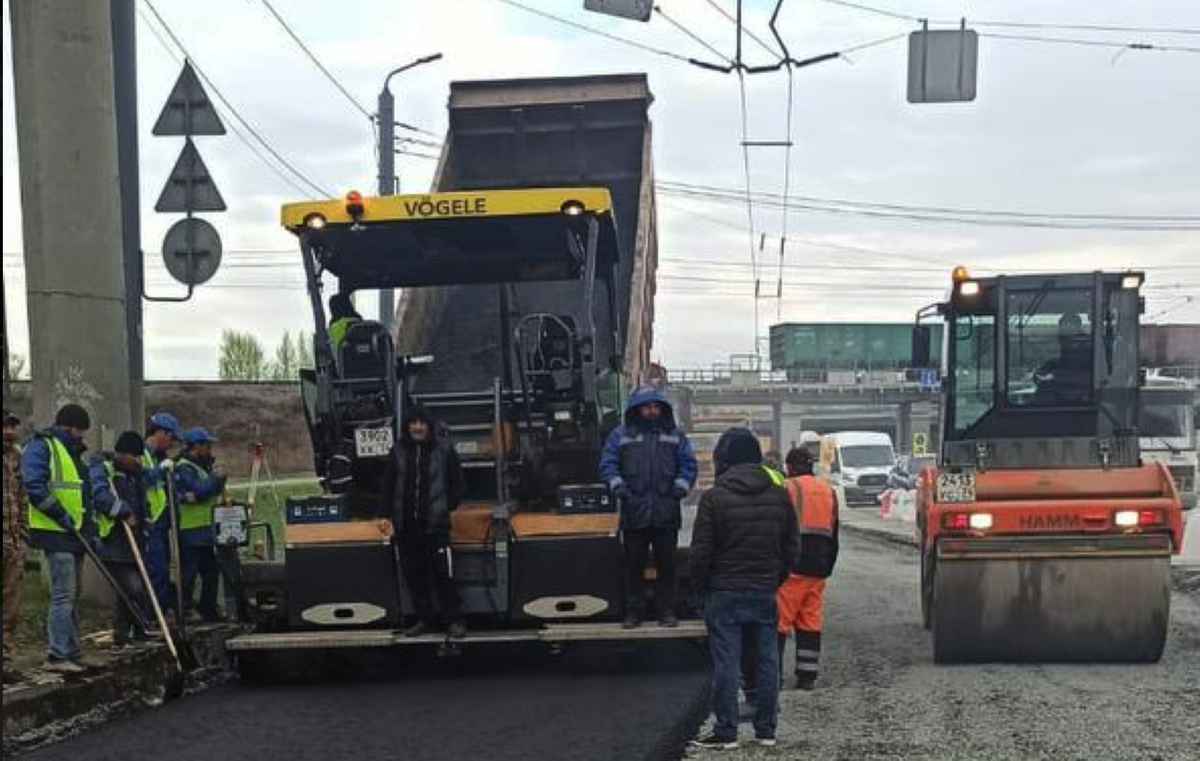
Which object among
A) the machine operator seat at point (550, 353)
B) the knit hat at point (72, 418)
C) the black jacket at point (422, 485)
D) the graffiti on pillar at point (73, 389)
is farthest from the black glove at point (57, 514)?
the machine operator seat at point (550, 353)

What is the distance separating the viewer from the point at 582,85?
48.3 feet

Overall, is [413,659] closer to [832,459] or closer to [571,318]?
[571,318]

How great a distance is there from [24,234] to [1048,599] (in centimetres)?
690

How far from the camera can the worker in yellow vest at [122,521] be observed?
785 centimetres

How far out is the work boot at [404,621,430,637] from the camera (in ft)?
25.3

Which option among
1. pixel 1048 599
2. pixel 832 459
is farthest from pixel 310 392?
pixel 832 459

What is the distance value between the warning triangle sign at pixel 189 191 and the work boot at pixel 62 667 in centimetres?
312

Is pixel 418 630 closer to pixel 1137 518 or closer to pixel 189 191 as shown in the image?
pixel 189 191

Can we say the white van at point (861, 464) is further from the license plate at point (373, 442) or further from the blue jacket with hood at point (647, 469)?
the license plate at point (373, 442)

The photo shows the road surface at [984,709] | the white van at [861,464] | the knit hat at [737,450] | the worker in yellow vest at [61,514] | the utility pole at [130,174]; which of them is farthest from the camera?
the white van at [861,464]

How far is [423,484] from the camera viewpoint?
7.61 meters

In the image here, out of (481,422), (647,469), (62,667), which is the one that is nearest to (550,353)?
(481,422)

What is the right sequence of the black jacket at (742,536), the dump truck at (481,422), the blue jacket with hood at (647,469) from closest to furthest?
the black jacket at (742,536) → the blue jacket with hood at (647,469) → the dump truck at (481,422)

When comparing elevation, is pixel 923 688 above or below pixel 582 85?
below
